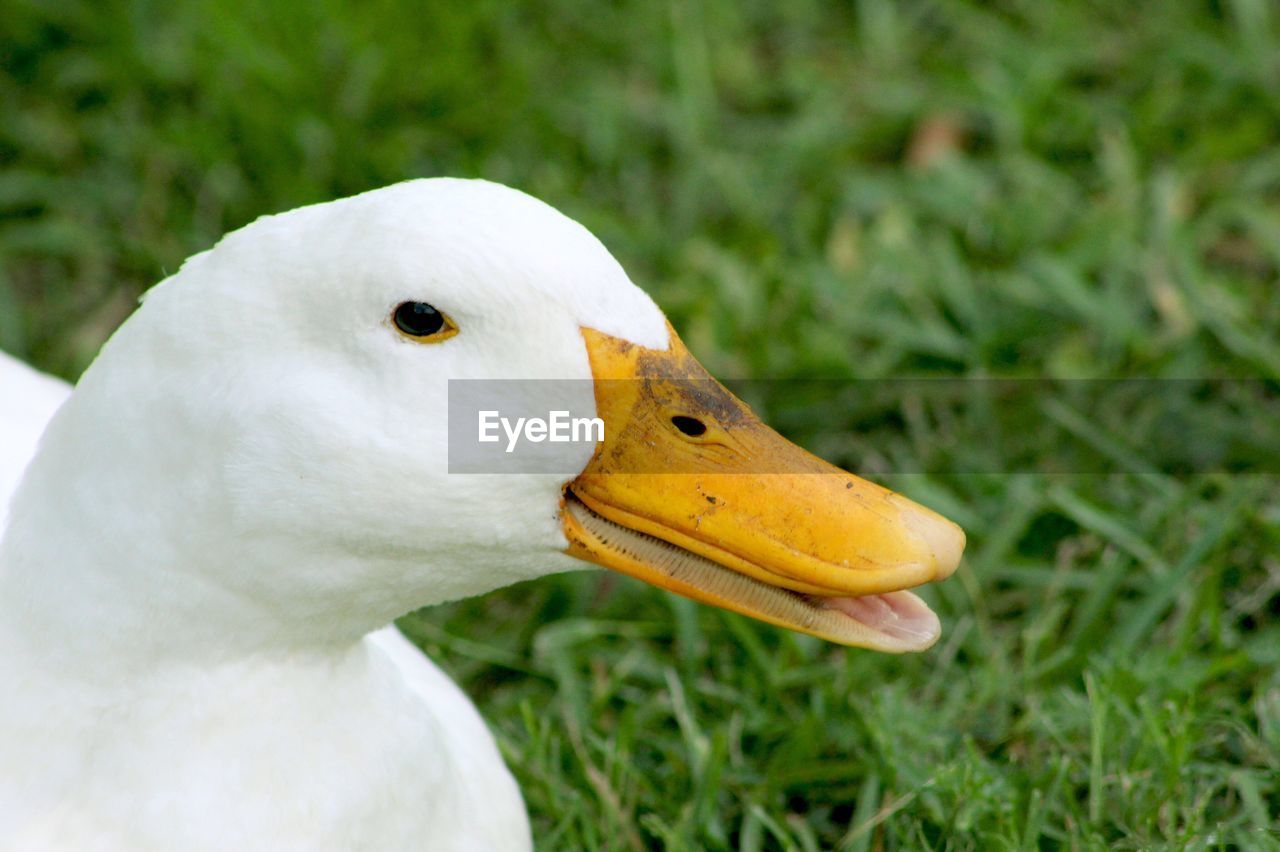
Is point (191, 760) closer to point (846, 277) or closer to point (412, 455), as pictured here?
point (412, 455)

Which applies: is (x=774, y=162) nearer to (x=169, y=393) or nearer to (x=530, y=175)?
(x=530, y=175)

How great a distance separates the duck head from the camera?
5.02ft

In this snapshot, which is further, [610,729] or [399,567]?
[610,729]

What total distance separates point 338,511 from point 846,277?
84.6 inches

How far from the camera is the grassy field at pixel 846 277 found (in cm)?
240

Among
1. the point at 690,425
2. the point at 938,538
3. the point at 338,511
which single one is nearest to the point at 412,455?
the point at 338,511

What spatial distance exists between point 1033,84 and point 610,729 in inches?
83.9

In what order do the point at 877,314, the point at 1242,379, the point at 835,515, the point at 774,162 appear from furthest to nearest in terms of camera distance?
the point at 774,162 < the point at 877,314 < the point at 1242,379 < the point at 835,515

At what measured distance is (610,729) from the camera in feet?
8.75

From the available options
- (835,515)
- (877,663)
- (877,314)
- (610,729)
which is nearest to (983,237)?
(877,314)

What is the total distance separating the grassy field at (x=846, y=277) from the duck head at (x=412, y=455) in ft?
2.08

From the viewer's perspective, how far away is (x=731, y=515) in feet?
5.48

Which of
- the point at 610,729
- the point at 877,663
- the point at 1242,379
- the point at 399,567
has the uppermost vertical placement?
the point at 399,567

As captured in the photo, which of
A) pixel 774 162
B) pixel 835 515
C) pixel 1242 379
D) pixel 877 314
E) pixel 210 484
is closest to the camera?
pixel 210 484
